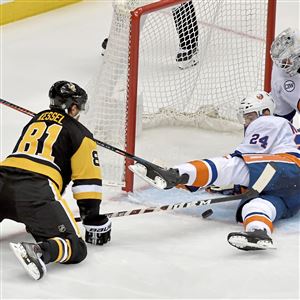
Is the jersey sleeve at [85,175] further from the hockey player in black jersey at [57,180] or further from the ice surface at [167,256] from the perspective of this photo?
the ice surface at [167,256]

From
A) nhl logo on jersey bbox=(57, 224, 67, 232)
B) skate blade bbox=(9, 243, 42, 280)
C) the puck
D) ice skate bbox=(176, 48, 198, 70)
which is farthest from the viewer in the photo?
ice skate bbox=(176, 48, 198, 70)

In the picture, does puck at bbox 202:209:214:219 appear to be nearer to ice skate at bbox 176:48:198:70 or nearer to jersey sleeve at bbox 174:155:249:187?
jersey sleeve at bbox 174:155:249:187

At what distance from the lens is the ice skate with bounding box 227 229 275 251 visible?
11.8ft

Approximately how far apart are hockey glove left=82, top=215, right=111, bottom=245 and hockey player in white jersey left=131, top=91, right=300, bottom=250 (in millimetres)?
289

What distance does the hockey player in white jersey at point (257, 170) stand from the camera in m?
3.90

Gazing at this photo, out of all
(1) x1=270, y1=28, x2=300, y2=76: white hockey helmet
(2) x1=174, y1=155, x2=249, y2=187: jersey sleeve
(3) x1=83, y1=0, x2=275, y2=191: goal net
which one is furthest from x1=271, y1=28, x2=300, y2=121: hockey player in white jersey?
(2) x1=174, y1=155, x2=249, y2=187: jersey sleeve

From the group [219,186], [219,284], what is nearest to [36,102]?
[219,186]

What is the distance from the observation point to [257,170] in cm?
397

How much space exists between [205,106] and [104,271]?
1.70 metres

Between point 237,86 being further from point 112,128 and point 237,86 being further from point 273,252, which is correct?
point 273,252

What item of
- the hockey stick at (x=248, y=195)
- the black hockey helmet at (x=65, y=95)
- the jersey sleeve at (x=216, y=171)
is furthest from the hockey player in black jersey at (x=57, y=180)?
the jersey sleeve at (x=216, y=171)

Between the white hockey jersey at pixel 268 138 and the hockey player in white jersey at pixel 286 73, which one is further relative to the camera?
the hockey player in white jersey at pixel 286 73

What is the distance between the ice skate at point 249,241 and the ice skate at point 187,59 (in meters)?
1.50

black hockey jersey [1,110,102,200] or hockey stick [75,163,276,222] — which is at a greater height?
black hockey jersey [1,110,102,200]
